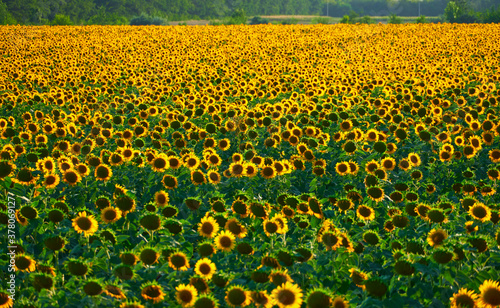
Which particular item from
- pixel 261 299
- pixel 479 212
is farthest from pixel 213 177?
pixel 479 212

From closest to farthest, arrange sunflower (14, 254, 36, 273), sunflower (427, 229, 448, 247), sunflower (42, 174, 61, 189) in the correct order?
sunflower (14, 254, 36, 273), sunflower (427, 229, 448, 247), sunflower (42, 174, 61, 189)

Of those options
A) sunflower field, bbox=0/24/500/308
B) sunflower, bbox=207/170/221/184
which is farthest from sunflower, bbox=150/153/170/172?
sunflower, bbox=207/170/221/184

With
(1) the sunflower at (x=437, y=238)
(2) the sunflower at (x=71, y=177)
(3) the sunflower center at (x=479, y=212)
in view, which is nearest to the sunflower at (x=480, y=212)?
(3) the sunflower center at (x=479, y=212)

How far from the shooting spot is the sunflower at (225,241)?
10.1 ft

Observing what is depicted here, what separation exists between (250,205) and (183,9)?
362ft

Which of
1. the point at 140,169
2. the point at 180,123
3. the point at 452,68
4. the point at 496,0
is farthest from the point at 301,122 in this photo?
the point at 496,0

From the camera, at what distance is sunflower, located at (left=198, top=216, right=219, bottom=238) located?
3279 millimetres

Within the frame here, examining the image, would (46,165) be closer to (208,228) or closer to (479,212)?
(208,228)

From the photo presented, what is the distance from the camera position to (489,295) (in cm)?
236

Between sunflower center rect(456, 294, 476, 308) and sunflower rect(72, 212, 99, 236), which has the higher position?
sunflower rect(72, 212, 99, 236)

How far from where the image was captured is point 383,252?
318cm

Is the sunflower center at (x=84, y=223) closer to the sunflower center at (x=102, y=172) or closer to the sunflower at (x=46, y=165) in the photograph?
the sunflower center at (x=102, y=172)

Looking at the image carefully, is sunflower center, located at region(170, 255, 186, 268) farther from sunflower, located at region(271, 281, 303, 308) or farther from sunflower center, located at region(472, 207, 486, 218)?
sunflower center, located at region(472, 207, 486, 218)

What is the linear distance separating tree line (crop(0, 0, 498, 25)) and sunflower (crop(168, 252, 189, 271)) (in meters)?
54.4
